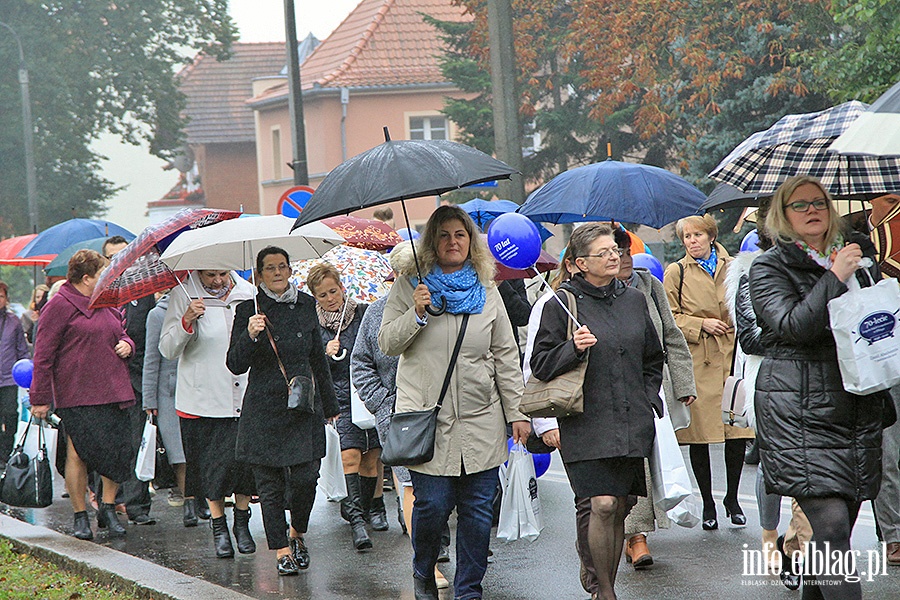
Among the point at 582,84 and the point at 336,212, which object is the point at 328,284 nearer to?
the point at 336,212

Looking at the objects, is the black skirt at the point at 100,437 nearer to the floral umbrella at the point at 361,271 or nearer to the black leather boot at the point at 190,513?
the black leather boot at the point at 190,513

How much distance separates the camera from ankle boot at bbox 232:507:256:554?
28.5 feet

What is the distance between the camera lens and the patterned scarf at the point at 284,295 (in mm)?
8062

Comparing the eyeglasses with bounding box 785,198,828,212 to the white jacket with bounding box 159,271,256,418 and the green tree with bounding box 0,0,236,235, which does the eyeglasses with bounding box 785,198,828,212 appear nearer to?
the white jacket with bounding box 159,271,256,418

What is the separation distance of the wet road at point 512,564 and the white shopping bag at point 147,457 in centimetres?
45

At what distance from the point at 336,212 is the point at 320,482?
3.52 m

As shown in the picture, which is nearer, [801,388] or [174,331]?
[801,388]

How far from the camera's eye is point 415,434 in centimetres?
627

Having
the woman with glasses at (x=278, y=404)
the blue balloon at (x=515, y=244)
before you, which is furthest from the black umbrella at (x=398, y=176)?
the woman with glasses at (x=278, y=404)

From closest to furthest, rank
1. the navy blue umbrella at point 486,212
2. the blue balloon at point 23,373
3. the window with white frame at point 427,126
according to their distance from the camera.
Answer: the navy blue umbrella at point 486,212
the blue balloon at point 23,373
the window with white frame at point 427,126

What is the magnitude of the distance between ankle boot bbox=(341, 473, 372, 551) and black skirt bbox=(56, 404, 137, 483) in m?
1.68

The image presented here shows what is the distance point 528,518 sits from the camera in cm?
712

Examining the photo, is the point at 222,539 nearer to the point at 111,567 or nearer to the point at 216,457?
the point at 216,457

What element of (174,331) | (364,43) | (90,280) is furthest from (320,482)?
(364,43)
